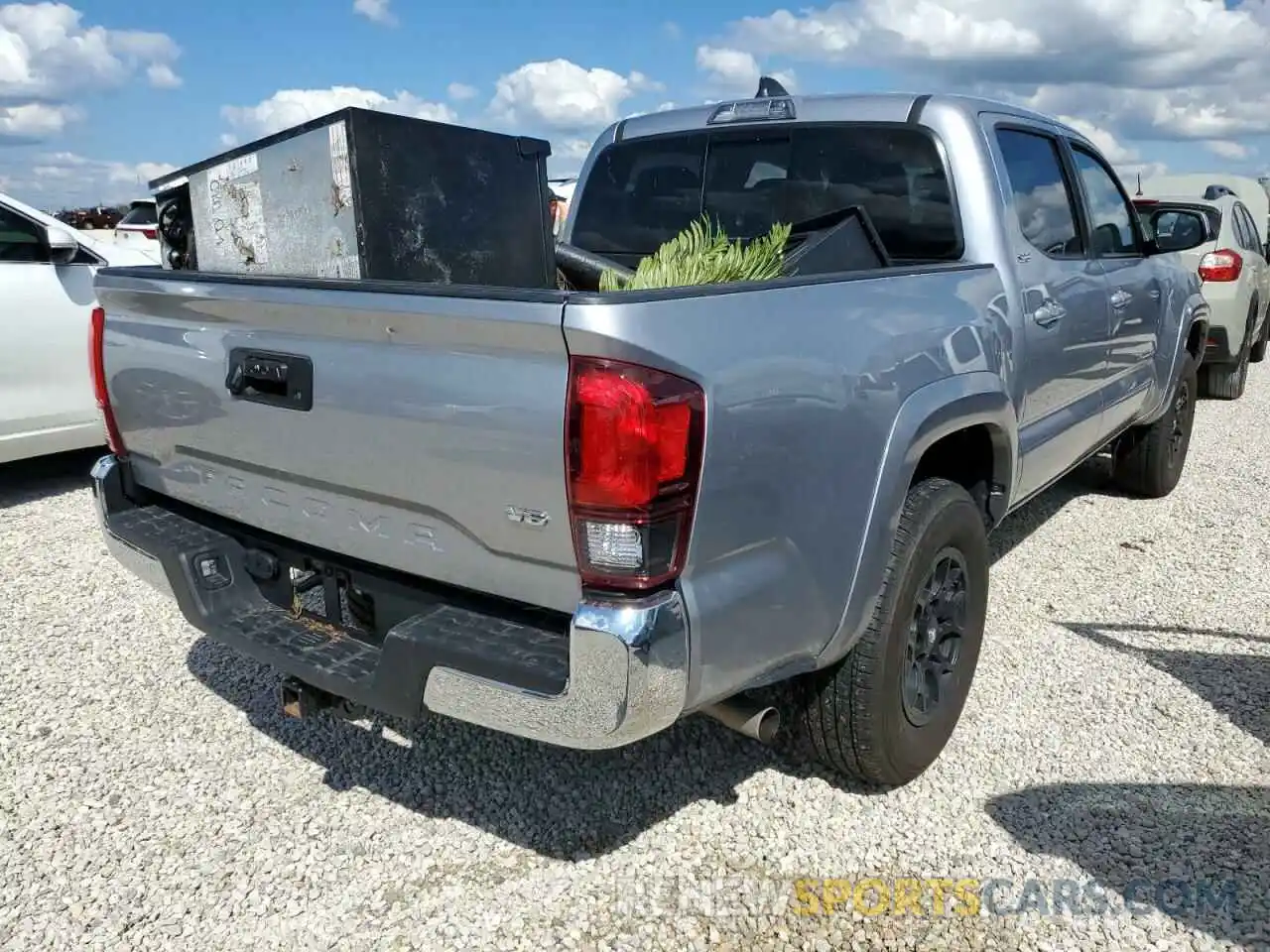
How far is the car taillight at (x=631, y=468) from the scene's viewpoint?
6.45 ft

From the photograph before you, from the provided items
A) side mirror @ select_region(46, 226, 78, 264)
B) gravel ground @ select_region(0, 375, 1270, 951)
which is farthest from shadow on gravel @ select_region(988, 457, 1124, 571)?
side mirror @ select_region(46, 226, 78, 264)

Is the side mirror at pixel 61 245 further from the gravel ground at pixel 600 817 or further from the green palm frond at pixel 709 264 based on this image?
the green palm frond at pixel 709 264

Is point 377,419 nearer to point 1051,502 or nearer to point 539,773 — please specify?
point 539,773

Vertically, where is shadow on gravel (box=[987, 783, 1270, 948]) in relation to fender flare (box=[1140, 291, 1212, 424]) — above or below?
below

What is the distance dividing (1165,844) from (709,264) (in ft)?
6.38

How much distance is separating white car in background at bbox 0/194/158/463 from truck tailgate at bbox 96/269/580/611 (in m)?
3.23

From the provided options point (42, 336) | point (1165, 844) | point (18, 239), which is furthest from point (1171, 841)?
point (18, 239)

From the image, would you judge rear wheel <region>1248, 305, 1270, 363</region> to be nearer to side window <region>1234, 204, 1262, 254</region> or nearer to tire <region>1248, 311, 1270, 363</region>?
tire <region>1248, 311, 1270, 363</region>

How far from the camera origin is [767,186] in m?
3.89

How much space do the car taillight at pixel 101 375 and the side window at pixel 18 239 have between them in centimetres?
314

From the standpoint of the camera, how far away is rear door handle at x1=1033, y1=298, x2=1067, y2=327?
3.57 meters

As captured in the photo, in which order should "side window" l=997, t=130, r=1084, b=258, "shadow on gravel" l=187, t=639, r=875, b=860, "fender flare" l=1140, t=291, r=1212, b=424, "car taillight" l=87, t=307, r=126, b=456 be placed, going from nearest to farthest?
"shadow on gravel" l=187, t=639, r=875, b=860, "car taillight" l=87, t=307, r=126, b=456, "side window" l=997, t=130, r=1084, b=258, "fender flare" l=1140, t=291, r=1212, b=424

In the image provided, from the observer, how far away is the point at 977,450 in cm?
343

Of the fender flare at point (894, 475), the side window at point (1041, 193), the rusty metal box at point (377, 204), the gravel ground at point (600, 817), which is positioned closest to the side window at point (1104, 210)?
the side window at point (1041, 193)
